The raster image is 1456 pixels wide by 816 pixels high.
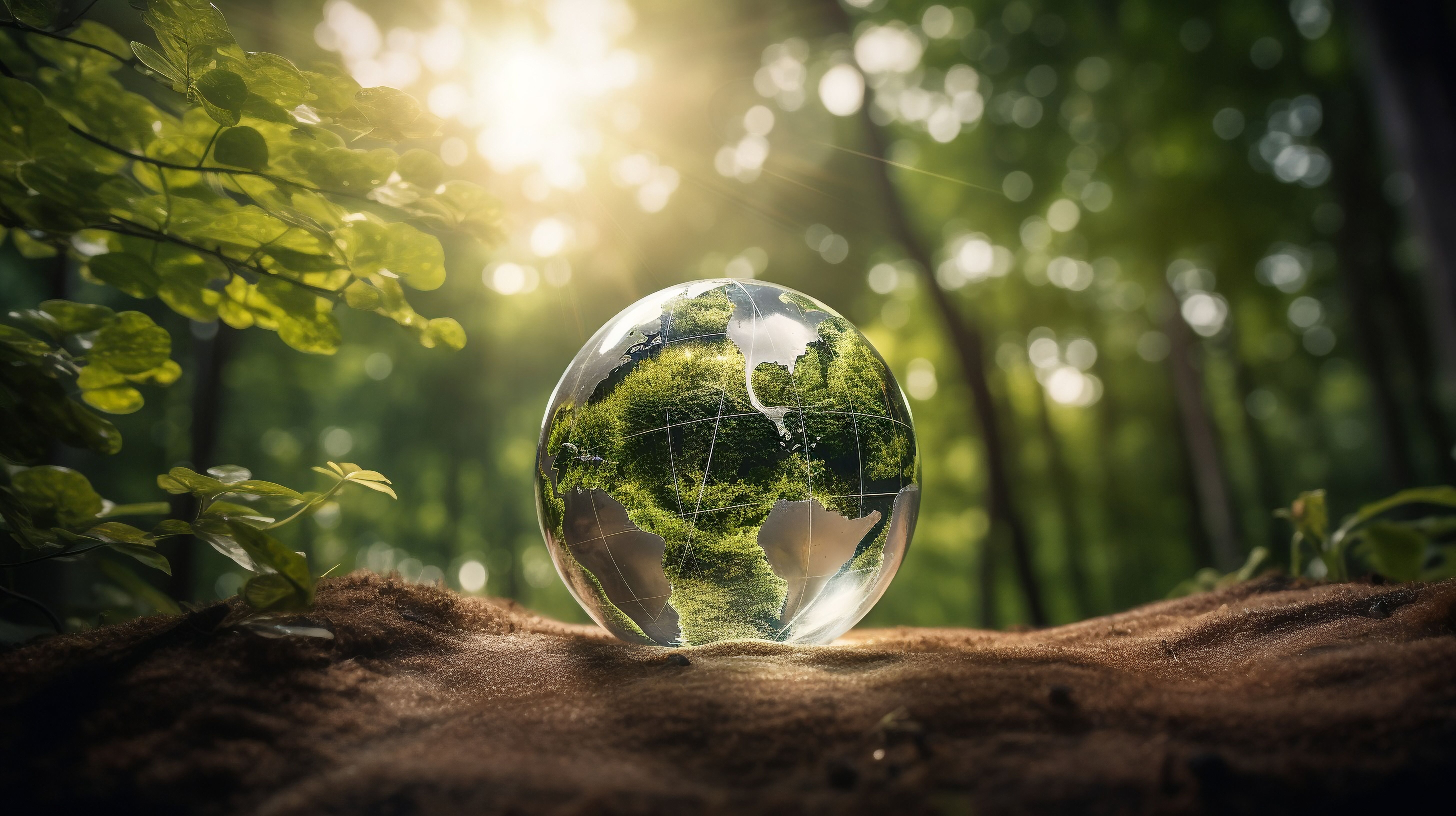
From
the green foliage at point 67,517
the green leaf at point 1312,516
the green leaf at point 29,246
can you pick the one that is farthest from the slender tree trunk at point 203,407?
the green leaf at point 1312,516

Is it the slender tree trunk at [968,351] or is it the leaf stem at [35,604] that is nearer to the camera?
the leaf stem at [35,604]

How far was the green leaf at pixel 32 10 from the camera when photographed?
2.32 metres

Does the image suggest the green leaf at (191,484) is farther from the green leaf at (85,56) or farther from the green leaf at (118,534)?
the green leaf at (85,56)

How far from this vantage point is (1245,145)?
12.0 m

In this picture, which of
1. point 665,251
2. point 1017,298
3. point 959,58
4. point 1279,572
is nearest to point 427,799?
point 1279,572

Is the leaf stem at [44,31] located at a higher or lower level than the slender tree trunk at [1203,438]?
higher

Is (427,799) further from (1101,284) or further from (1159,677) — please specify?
(1101,284)

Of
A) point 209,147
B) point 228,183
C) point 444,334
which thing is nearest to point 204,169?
point 209,147

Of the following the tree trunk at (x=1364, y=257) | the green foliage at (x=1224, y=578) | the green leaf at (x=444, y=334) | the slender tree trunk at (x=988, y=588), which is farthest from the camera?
the slender tree trunk at (x=988, y=588)

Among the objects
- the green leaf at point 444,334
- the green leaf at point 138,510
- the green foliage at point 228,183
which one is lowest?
the green leaf at point 138,510

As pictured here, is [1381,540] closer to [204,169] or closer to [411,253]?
[411,253]

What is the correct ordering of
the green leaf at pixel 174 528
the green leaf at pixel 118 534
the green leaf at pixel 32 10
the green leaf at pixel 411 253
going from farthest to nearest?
the green leaf at pixel 411 253 → the green leaf at pixel 118 534 → the green leaf at pixel 174 528 → the green leaf at pixel 32 10

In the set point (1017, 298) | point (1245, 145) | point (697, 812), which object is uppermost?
A: point (1245, 145)

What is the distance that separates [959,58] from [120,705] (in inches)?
475
